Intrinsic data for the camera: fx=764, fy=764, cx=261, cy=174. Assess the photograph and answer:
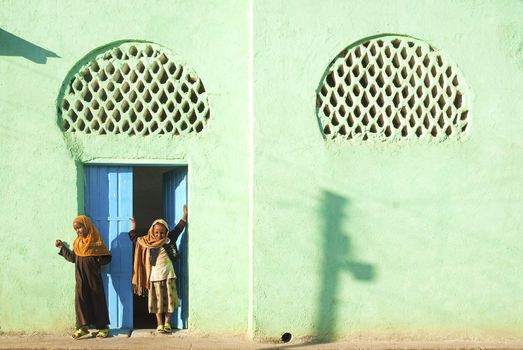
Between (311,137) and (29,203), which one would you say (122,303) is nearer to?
(29,203)

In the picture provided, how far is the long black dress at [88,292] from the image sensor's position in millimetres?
7695

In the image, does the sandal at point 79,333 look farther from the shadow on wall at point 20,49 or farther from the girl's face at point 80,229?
the shadow on wall at point 20,49

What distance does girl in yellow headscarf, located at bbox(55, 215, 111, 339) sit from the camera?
767cm

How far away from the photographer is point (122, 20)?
789 cm

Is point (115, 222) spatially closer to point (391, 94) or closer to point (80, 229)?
point (80, 229)

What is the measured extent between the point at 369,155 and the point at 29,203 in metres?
3.51

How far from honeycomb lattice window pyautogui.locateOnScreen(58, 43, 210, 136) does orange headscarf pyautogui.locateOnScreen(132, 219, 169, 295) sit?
1080 mm

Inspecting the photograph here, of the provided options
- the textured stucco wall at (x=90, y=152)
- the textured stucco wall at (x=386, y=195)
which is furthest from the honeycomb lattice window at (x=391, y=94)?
the textured stucco wall at (x=90, y=152)

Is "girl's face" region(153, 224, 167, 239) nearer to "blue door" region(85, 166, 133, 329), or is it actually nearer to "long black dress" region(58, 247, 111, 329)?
"blue door" region(85, 166, 133, 329)

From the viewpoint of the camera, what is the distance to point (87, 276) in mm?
7715

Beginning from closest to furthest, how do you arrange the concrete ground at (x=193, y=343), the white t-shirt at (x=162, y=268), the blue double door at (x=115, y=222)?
the concrete ground at (x=193, y=343)
the white t-shirt at (x=162, y=268)
the blue double door at (x=115, y=222)

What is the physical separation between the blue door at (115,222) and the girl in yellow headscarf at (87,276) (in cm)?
25

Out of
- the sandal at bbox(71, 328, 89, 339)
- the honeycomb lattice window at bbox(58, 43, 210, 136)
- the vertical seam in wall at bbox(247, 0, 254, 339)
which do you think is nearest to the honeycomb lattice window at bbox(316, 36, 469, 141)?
the vertical seam in wall at bbox(247, 0, 254, 339)

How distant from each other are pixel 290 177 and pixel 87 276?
7.48ft
